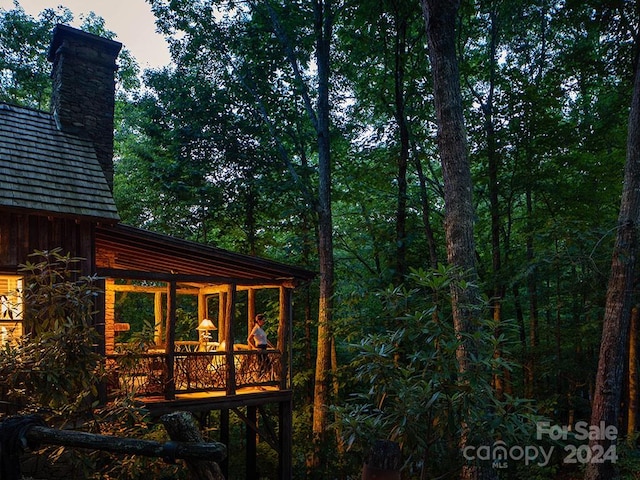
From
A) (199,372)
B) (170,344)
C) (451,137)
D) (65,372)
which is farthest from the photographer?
(199,372)

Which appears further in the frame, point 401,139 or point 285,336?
point 401,139

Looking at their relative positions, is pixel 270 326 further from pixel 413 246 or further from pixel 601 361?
pixel 601 361

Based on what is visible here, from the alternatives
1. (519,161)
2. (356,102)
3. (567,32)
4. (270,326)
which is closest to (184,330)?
(270,326)

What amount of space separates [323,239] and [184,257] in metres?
4.03

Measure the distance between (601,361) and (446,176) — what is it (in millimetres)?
3601

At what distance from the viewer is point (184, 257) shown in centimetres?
827

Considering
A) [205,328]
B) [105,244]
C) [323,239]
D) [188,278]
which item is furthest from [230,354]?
[323,239]

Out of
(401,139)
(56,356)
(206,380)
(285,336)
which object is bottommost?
(206,380)

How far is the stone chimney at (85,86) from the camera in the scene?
27.9 ft

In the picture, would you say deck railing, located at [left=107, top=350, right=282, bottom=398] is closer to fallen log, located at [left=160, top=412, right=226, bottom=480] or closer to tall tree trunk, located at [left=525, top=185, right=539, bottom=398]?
fallen log, located at [left=160, top=412, right=226, bottom=480]

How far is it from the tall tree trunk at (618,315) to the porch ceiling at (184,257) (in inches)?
195

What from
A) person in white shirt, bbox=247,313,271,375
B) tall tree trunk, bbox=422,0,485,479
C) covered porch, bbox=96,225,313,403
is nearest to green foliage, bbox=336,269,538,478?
tall tree trunk, bbox=422,0,485,479

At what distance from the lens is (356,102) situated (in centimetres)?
1471

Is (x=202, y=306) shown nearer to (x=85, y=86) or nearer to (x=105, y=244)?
(x=105, y=244)
